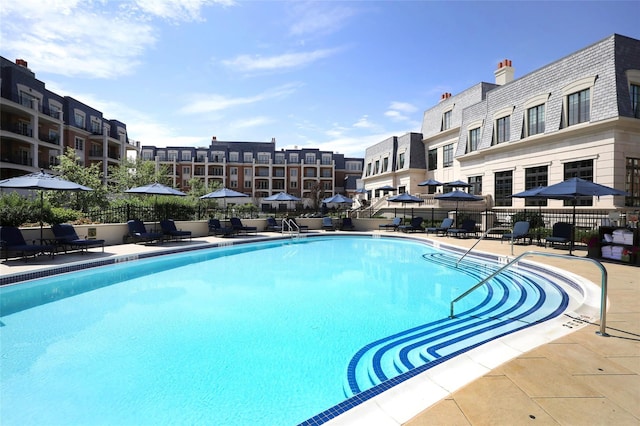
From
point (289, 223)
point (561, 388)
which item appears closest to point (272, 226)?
point (289, 223)

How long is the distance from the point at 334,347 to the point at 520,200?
21.9 metres

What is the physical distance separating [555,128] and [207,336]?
872 inches

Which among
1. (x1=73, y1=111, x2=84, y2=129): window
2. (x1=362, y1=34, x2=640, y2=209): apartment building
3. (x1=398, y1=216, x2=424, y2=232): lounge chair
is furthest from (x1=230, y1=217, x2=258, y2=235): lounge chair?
(x1=73, y1=111, x2=84, y2=129): window

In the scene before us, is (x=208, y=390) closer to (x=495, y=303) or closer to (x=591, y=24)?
(x=495, y=303)

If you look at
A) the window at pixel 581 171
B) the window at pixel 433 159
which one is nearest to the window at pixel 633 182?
the window at pixel 581 171

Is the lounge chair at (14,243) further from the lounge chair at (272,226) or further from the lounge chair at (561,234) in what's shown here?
the lounge chair at (561,234)

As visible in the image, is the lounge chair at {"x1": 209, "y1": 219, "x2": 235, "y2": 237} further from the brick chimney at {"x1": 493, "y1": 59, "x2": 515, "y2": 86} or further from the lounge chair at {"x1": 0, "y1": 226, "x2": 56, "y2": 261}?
the brick chimney at {"x1": 493, "y1": 59, "x2": 515, "y2": 86}

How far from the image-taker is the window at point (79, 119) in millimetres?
41625

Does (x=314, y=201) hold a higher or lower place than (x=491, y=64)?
lower

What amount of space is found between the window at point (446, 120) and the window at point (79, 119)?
4545 centimetres

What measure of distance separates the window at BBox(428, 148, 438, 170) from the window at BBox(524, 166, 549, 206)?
1211 centimetres

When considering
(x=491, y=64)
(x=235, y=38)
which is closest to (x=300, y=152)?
(x=491, y=64)

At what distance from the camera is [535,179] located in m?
21.1

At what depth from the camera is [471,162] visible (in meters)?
27.3
